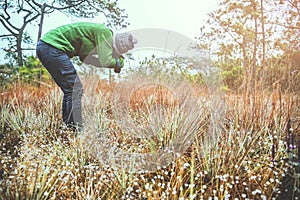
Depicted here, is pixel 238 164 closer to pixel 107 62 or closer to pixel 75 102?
pixel 107 62

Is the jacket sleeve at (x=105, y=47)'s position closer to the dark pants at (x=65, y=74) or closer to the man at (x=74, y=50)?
the man at (x=74, y=50)

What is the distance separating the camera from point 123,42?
A: 1.78 meters

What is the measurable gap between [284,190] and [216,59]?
1.19 metres

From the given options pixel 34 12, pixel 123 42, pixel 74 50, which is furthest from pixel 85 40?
pixel 34 12

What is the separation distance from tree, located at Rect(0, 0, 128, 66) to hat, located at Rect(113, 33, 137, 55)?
49 centimetres

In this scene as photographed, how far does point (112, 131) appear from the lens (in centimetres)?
186

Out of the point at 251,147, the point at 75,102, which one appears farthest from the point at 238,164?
the point at 75,102

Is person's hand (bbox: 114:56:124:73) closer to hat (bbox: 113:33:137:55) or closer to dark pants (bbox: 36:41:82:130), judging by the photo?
hat (bbox: 113:33:137:55)

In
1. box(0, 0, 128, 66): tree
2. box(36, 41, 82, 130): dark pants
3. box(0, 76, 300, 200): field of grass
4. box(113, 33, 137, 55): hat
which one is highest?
box(0, 0, 128, 66): tree

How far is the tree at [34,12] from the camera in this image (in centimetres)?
228

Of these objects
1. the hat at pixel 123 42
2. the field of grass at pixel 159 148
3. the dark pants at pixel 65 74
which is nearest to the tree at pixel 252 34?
the field of grass at pixel 159 148

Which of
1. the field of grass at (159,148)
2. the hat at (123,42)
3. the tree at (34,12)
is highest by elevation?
the tree at (34,12)

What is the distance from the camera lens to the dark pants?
5.76 feet

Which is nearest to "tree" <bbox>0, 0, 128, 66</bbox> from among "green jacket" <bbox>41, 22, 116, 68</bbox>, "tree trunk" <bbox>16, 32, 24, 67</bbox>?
"tree trunk" <bbox>16, 32, 24, 67</bbox>
